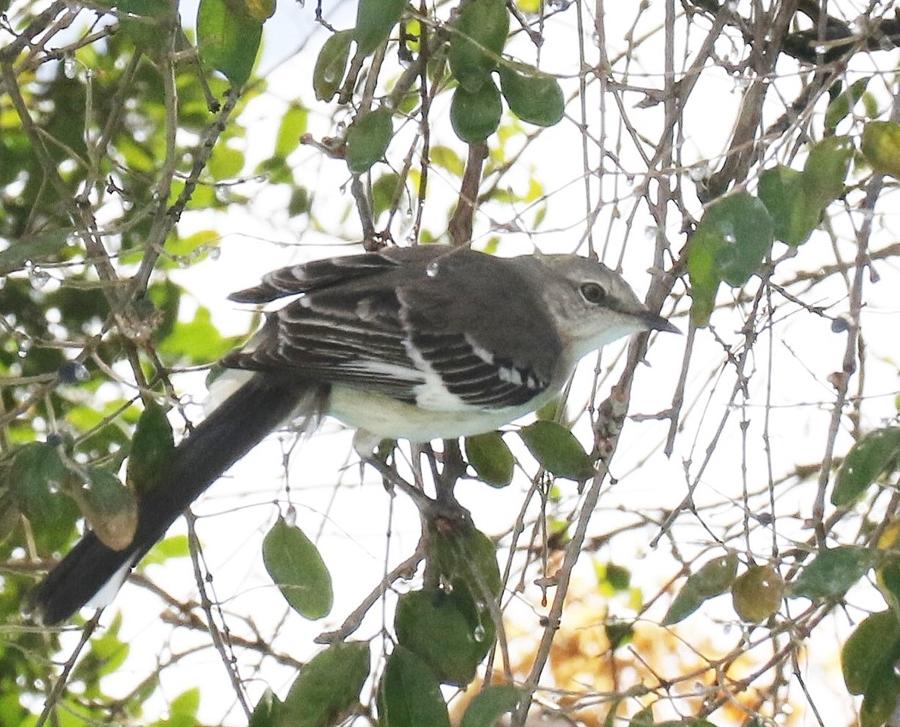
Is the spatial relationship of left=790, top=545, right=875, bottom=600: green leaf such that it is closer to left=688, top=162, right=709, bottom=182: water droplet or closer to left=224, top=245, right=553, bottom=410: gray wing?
left=688, top=162, right=709, bottom=182: water droplet

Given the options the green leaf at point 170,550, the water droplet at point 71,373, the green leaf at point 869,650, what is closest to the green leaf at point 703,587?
the green leaf at point 869,650

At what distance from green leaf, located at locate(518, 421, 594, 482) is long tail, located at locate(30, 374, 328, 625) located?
593mm

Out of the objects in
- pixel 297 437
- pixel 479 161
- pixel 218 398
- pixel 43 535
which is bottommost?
pixel 43 535

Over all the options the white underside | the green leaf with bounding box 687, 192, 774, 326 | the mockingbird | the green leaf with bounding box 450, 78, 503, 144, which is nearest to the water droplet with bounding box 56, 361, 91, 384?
the mockingbird

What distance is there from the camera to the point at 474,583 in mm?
2258

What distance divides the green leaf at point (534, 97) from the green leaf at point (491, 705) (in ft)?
2.97

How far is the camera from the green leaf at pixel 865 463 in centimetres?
173

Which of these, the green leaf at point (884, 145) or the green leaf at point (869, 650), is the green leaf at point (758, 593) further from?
the green leaf at point (884, 145)

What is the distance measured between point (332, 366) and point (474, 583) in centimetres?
61

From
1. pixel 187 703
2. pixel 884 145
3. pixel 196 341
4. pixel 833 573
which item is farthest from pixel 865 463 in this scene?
pixel 196 341

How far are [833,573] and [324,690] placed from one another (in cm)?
78

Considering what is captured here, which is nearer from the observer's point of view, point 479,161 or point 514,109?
point 514,109

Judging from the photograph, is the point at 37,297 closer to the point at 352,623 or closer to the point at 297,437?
the point at 297,437

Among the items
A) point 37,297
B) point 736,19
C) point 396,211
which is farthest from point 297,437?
point 736,19
